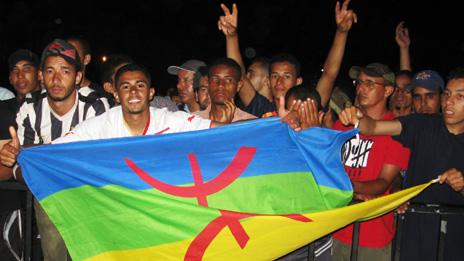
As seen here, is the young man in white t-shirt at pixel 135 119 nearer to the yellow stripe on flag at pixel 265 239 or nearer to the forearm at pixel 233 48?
the yellow stripe on flag at pixel 265 239

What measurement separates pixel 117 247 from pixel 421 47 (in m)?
25.0

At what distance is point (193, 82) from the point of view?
253 inches

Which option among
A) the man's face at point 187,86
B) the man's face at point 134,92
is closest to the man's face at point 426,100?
the man's face at point 187,86

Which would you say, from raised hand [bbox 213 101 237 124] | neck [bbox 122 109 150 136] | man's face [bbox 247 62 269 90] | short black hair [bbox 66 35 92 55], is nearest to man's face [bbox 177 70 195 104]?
man's face [bbox 247 62 269 90]

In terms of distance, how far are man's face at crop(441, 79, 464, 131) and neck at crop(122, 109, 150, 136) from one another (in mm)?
2533

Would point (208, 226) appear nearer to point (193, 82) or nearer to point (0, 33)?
point (193, 82)

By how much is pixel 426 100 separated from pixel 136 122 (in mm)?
3406

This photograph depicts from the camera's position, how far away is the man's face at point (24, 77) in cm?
550

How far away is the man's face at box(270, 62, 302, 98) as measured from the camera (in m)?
5.52

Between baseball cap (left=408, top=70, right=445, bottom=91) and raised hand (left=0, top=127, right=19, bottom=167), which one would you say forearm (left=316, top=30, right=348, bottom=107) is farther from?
raised hand (left=0, top=127, right=19, bottom=167)

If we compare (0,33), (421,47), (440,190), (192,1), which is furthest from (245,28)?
(440,190)

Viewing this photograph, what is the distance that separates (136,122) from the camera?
13.8ft

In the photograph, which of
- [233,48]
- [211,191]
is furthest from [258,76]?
[211,191]

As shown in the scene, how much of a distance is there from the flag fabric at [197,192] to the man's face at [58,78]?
3.22 feet
